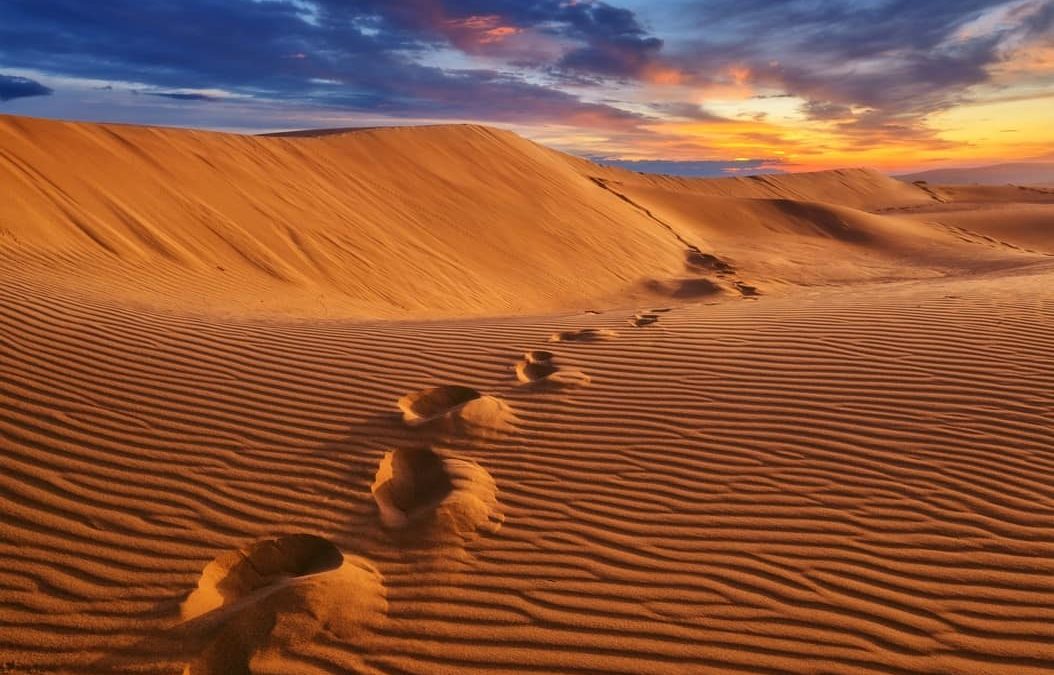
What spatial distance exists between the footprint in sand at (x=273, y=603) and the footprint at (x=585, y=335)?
3.25 metres

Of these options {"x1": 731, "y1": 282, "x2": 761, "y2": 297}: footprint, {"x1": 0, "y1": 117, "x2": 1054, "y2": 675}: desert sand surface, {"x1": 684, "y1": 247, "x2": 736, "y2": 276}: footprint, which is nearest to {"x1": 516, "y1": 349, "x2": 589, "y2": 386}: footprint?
{"x1": 0, "y1": 117, "x2": 1054, "y2": 675}: desert sand surface

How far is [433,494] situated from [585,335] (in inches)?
110

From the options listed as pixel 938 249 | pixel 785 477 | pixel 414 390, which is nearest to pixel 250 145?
pixel 414 390

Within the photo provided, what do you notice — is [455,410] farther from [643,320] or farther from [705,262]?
[705,262]

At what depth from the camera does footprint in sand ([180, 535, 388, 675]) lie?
2814 millimetres

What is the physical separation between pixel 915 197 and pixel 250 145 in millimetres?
40852

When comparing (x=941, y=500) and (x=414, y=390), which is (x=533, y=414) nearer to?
(x=414, y=390)

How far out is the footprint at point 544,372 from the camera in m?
5.12

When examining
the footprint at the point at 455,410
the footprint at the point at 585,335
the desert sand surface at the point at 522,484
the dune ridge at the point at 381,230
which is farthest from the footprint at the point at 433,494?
the dune ridge at the point at 381,230

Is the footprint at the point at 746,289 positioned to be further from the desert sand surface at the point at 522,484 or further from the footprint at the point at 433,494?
the footprint at the point at 433,494

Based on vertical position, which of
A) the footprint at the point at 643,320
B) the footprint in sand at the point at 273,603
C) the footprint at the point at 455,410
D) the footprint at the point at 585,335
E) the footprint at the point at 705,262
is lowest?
the footprint in sand at the point at 273,603

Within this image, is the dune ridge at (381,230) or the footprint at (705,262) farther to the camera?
the footprint at (705,262)

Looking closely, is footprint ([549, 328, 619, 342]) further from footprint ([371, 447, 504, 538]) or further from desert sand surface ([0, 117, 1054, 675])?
footprint ([371, 447, 504, 538])

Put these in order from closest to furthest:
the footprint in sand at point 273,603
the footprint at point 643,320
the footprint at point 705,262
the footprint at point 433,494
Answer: the footprint in sand at point 273,603, the footprint at point 433,494, the footprint at point 643,320, the footprint at point 705,262
